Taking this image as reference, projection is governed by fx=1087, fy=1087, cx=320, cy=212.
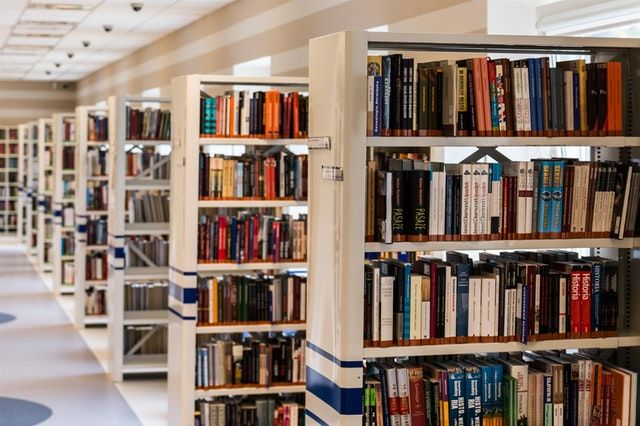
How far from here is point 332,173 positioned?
382 cm

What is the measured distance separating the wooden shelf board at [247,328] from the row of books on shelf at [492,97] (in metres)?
2.59

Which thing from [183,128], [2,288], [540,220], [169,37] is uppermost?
[169,37]

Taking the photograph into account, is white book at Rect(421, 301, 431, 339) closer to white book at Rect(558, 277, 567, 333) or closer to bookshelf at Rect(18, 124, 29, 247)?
white book at Rect(558, 277, 567, 333)

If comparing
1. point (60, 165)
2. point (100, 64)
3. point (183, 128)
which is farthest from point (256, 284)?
point (100, 64)

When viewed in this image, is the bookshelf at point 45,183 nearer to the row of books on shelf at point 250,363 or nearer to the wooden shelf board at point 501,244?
the row of books on shelf at point 250,363

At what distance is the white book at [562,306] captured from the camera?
4.08m

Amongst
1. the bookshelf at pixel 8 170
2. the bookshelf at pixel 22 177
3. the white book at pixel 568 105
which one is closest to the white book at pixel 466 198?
the white book at pixel 568 105

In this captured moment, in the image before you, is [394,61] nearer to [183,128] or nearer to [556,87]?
[556,87]

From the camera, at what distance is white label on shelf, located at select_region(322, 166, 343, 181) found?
377 cm

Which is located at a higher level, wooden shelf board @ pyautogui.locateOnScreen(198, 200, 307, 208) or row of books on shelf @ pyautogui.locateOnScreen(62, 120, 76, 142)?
row of books on shelf @ pyautogui.locateOnScreen(62, 120, 76, 142)

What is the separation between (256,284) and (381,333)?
2.50 metres

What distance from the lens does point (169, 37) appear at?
1292 cm

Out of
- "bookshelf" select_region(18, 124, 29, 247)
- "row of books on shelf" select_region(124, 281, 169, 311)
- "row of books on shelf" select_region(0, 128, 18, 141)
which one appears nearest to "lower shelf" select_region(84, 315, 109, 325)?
"row of books on shelf" select_region(124, 281, 169, 311)

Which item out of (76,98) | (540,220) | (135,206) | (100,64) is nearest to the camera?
(540,220)
